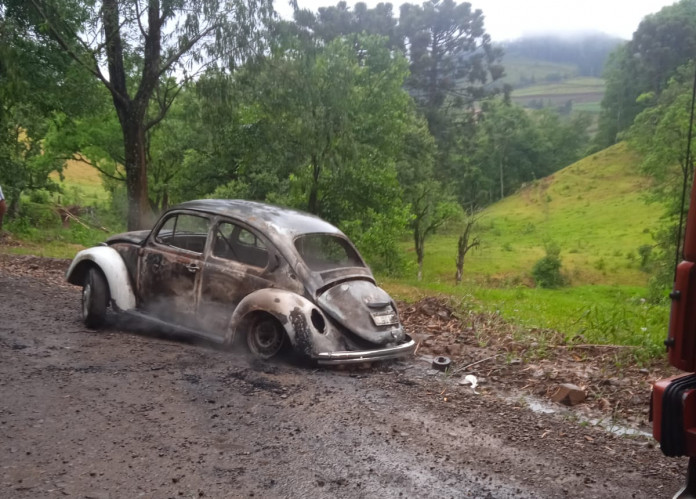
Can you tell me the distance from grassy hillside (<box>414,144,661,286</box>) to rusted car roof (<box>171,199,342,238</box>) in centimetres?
2601

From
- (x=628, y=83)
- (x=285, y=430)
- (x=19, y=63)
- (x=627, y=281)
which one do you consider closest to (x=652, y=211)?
(x=627, y=281)

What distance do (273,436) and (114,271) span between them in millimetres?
3582

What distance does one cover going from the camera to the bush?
3684 cm

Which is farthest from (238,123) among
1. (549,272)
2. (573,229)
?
(573,229)

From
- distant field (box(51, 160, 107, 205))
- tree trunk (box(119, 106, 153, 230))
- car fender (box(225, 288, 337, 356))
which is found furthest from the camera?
distant field (box(51, 160, 107, 205))

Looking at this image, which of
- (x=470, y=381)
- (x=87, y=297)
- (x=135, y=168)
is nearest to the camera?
(x=470, y=381)

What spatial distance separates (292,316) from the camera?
19.0 ft

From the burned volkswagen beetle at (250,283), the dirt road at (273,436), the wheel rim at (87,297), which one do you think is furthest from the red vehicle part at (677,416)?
the wheel rim at (87,297)

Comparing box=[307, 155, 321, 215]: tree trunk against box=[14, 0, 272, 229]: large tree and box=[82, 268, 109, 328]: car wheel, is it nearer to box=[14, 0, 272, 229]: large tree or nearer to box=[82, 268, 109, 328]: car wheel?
box=[14, 0, 272, 229]: large tree

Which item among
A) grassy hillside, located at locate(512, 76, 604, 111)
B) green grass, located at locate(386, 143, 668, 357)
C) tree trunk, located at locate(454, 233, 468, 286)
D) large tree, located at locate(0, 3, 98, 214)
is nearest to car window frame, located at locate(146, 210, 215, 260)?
green grass, located at locate(386, 143, 668, 357)

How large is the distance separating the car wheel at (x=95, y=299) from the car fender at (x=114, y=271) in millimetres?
96

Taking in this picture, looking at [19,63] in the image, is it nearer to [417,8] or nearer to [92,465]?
[92,465]

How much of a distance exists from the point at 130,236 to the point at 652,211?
169ft

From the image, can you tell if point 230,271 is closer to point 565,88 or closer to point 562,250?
point 562,250
